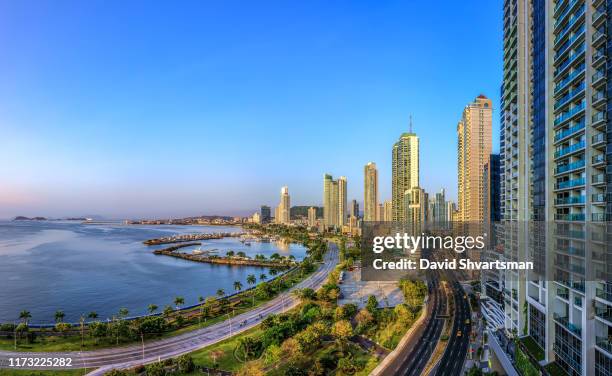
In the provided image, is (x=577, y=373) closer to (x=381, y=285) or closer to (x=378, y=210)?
(x=381, y=285)

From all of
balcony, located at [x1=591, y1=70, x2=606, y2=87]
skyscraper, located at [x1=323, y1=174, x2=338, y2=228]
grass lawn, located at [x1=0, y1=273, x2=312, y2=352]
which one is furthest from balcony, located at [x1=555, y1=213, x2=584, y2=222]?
skyscraper, located at [x1=323, y1=174, x2=338, y2=228]

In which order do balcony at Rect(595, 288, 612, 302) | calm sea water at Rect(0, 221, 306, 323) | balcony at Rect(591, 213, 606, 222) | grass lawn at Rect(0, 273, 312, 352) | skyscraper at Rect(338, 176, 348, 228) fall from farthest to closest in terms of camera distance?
skyscraper at Rect(338, 176, 348, 228) → calm sea water at Rect(0, 221, 306, 323) → grass lawn at Rect(0, 273, 312, 352) → balcony at Rect(591, 213, 606, 222) → balcony at Rect(595, 288, 612, 302)

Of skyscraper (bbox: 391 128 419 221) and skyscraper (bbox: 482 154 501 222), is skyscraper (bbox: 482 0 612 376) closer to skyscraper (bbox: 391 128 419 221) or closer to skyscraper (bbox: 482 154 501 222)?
skyscraper (bbox: 482 154 501 222)

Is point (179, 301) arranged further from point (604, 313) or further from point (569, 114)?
point (569, 114)

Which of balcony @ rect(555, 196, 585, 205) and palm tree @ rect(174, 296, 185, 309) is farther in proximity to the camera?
palm tree @ rect(174, 296, 185, 309)

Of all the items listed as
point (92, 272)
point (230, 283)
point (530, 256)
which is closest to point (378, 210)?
point (230, 283)

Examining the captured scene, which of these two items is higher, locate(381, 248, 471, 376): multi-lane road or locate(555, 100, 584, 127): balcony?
locate(555, 100, 584, 127): balcony

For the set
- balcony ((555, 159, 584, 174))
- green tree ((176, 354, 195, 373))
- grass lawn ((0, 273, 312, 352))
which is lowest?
grass lawn ((0, 273, 312, 352))
